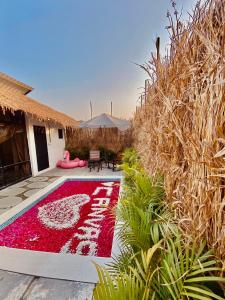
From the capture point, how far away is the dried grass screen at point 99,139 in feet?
42.5

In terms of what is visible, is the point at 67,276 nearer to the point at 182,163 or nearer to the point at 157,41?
the point at 182,163

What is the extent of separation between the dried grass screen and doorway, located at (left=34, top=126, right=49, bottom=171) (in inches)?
123

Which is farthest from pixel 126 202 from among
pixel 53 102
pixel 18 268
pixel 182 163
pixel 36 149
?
pixel 53 102

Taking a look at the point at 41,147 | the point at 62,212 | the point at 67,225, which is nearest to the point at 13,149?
the point at 41,147

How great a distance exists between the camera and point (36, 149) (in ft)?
30.4

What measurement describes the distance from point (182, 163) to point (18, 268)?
2.77 m

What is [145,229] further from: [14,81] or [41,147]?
[14,81]

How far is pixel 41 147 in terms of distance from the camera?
9805 mm

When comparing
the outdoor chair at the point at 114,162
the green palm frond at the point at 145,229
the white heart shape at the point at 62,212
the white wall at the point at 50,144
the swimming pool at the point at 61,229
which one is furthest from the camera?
the outdoor chair at the point at 114,162

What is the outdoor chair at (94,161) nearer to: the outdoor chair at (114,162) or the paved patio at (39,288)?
the outdoor chair at (114,162)

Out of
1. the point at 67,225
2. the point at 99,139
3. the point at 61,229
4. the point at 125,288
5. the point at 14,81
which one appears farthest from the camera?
the point at 99,139

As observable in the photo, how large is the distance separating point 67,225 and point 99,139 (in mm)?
9548

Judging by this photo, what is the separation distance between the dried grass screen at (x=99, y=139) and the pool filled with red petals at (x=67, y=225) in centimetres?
700

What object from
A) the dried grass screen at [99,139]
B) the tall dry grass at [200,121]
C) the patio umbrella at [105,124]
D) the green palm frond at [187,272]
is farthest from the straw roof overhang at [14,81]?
the green palm frond at [187,272]
